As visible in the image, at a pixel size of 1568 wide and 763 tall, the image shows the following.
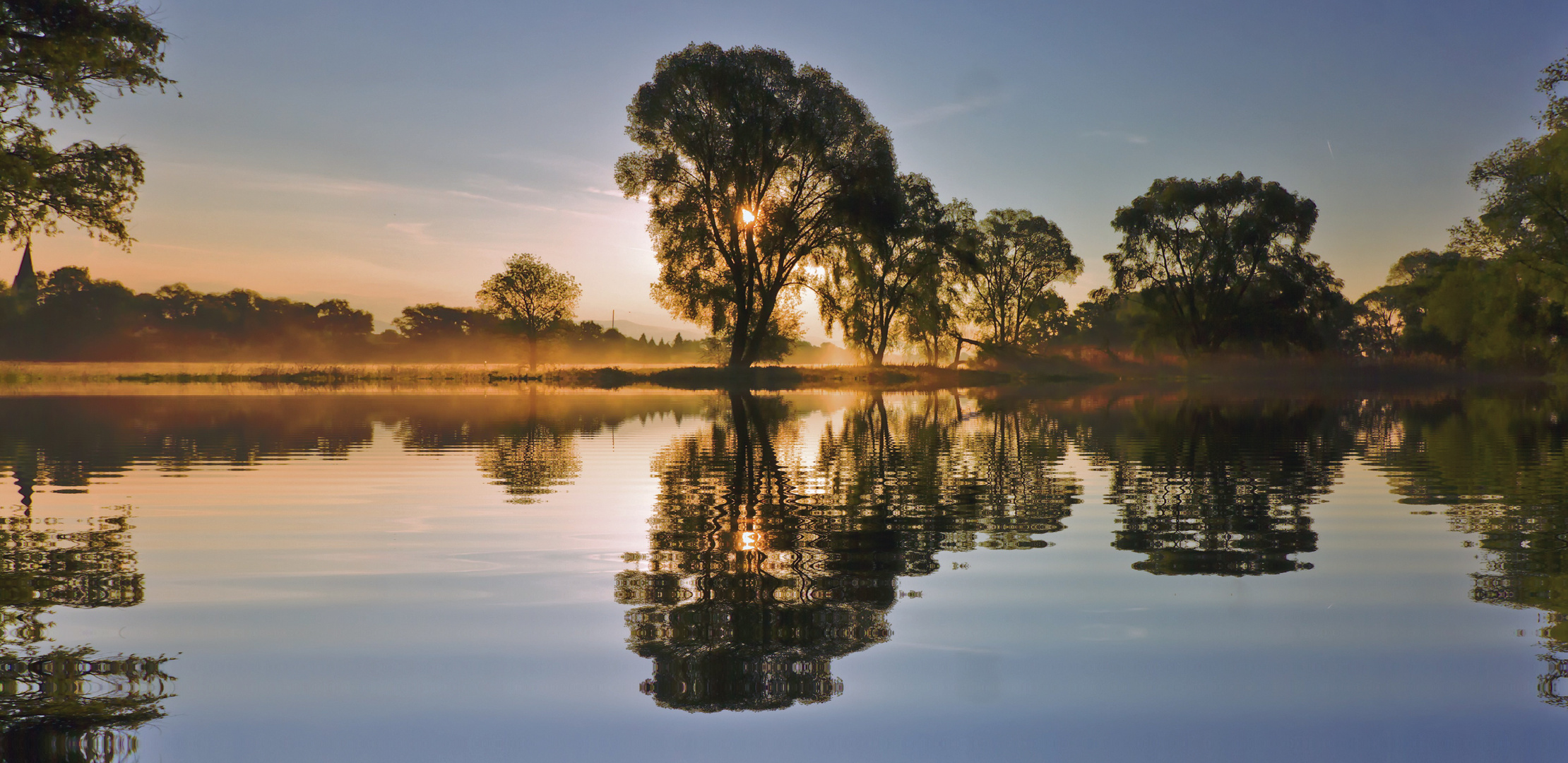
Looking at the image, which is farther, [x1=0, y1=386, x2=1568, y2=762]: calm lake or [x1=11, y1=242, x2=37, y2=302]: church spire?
[x1=11, y1=242, x2=37, y2=302]: church spire

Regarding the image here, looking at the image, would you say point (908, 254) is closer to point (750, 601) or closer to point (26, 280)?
point (750, 601)

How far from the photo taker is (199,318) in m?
141

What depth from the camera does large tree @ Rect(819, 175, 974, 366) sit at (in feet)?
200

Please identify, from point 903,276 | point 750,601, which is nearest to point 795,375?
point 903,276

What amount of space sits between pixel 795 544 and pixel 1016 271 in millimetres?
85410

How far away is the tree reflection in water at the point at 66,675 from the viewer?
3.63 m

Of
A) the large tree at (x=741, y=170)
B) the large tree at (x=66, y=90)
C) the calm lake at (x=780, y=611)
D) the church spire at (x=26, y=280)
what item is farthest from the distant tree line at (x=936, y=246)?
the church spire at (x=26, y=280)

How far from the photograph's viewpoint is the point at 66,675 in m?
4.27

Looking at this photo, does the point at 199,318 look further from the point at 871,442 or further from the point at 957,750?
A: the point at 957,750

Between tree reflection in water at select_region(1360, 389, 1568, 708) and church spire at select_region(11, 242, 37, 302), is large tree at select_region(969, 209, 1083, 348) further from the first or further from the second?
church spire at select_region(11, 242, 37, 302)

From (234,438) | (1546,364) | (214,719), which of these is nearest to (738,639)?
(214,719)

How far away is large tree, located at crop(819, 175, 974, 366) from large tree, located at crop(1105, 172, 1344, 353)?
14689 mm

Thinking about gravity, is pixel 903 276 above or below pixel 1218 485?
above

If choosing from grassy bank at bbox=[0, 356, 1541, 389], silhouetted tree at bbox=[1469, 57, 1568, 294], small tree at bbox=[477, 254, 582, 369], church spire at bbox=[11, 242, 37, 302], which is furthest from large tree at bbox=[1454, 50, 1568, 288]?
church spire at bbox=[11, 242, 37, 302]
